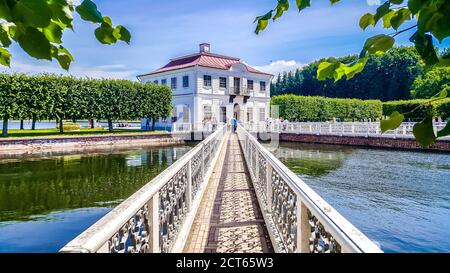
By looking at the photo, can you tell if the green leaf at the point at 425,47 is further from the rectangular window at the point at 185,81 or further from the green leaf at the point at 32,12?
the rectangular window at the point at 185,81

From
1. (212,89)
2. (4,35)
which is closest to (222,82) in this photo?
(212,89)

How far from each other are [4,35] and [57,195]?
33.8 feet

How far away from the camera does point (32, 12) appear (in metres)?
0.99

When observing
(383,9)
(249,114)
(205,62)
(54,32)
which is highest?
(205,62)

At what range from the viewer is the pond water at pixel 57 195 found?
23.4ft

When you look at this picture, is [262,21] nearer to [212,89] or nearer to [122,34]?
[122,34]

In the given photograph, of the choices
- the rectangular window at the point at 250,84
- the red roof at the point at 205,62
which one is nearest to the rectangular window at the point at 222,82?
the red roof at the point at 205,62

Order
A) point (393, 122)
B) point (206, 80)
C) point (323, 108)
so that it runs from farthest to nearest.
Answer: point (323, 108) < point (206, 80) < point (393, 122)

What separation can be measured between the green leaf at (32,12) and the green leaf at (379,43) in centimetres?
109

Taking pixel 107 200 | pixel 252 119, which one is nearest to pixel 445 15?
pixel 107 200

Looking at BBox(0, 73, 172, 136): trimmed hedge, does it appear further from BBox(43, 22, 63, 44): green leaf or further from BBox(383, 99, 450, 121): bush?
BBox(43, 22, 63, 44): green leaf

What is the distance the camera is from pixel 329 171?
50.2ft
